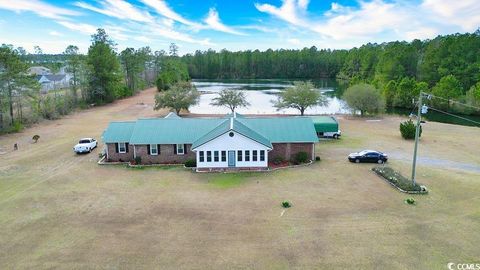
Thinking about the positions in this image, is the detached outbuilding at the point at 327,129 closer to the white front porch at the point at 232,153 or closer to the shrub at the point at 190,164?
the white front porch at the point at 232,153

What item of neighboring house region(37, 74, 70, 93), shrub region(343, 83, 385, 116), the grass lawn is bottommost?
the grass lawn

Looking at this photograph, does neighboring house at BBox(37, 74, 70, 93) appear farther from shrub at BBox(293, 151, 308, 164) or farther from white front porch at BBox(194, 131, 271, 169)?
shrub at BBox(293, 151, 308, 164)

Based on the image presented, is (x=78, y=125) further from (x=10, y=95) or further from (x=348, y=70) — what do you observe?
(x=348, y=70)

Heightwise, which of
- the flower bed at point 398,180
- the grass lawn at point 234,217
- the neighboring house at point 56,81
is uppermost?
→ the neighboring house at point 56,81

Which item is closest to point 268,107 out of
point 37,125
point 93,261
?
point 37,125

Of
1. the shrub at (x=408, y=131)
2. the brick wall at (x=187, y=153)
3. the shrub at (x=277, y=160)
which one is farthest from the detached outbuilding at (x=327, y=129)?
the shrub at (x=277, y=160)

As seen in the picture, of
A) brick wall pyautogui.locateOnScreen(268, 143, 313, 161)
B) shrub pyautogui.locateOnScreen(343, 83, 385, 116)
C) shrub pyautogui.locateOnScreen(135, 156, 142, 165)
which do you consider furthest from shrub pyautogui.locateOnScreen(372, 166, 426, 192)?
shrub pyautogui.locateOnScreen(343, 83, 385, 116)
